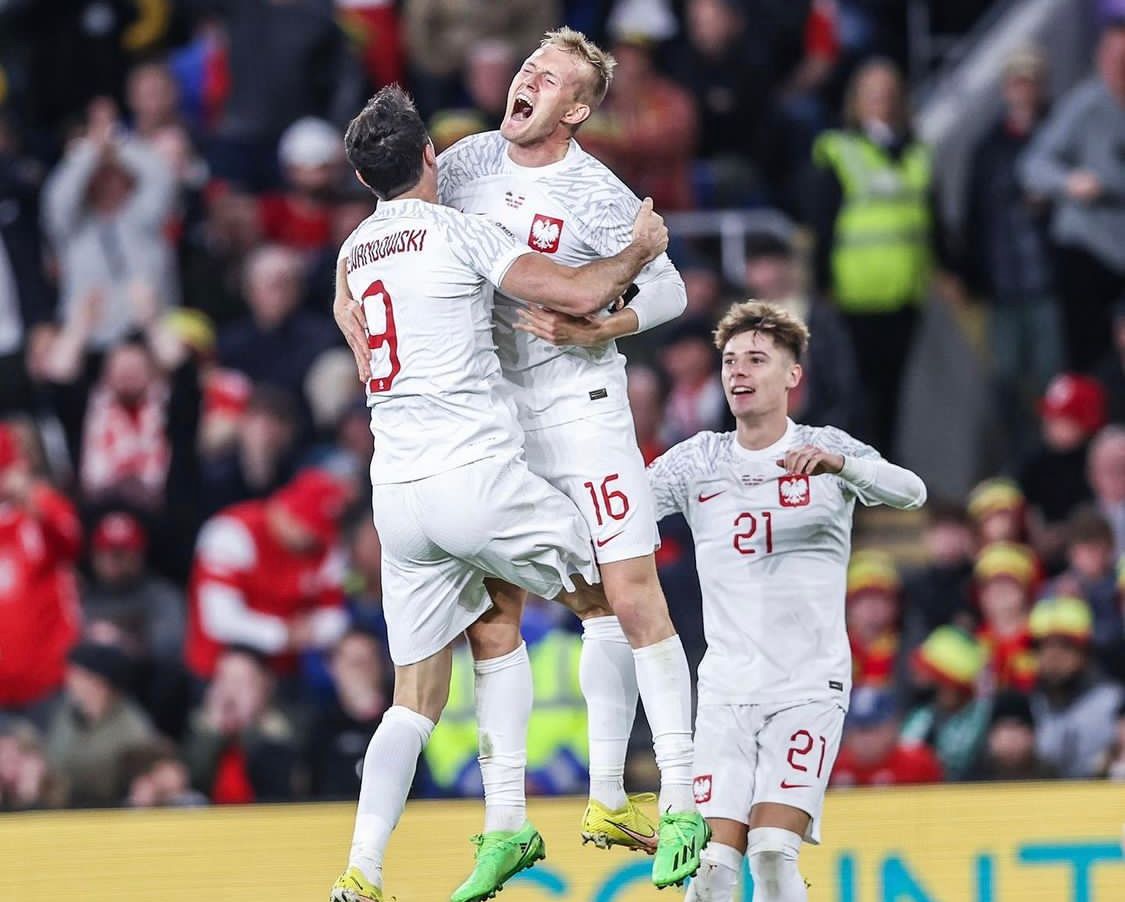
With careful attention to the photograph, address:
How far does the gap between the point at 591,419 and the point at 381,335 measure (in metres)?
0.65

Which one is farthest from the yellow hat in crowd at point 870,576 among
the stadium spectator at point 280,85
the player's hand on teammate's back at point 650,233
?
the stadium spectator at point 280,85

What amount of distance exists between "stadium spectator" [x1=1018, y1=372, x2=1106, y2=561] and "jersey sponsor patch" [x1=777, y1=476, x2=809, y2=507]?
3.59 meters

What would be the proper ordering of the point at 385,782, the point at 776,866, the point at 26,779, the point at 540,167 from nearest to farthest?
the point at 385,782
the point at 540,167
the point at 776,866
the point at 26,779

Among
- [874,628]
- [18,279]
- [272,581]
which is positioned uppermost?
[18,279]

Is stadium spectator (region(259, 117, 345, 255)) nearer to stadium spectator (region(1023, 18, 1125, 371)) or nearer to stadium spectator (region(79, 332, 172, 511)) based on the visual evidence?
stadium spectator (region(79, 332, 172, 511))

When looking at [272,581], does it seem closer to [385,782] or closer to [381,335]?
[385,782]

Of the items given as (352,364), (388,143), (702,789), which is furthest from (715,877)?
(352,364)

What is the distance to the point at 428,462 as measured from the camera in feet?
21.9

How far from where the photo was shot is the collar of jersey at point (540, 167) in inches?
275

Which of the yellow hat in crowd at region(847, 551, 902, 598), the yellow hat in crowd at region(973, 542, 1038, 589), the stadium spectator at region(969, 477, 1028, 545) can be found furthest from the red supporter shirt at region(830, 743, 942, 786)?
the stadium spectator at region(969, 477, 1028, 545)

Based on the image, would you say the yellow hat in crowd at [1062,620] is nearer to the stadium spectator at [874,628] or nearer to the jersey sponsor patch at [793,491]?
the stadium spectator at [874,628]

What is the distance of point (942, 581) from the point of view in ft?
34.7

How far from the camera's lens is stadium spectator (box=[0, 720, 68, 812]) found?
9.88m

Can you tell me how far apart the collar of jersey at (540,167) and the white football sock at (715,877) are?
6.57 feet
